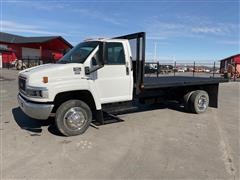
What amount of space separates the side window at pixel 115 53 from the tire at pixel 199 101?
3343mm

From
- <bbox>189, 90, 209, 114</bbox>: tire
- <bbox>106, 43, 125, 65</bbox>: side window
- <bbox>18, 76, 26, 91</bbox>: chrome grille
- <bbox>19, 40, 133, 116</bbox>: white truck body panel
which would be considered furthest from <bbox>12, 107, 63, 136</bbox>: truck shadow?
<bbox>189, 90, 209, 114</bbox>: tire

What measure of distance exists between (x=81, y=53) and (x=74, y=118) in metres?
1.62

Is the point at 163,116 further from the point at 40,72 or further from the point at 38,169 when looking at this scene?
the point at 38,169

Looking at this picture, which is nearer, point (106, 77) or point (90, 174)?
point (90, 174)

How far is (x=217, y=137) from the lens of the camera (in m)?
6.09

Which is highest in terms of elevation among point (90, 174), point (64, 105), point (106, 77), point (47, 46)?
point (47, 46)

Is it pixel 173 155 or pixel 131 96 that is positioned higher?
pixel 131 96

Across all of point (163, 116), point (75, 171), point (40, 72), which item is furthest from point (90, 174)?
point (163, 116)

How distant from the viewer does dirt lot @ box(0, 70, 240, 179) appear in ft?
13.6

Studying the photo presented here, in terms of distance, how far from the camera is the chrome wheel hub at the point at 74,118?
582cm

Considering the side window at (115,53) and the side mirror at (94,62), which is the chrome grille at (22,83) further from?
the side window at (115,53)

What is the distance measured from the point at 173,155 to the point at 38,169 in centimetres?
247

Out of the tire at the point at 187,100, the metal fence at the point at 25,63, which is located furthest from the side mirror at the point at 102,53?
the metal fence at the point at 25,63

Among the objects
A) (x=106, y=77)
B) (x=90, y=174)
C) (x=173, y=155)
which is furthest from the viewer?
(x=106, y=77)
